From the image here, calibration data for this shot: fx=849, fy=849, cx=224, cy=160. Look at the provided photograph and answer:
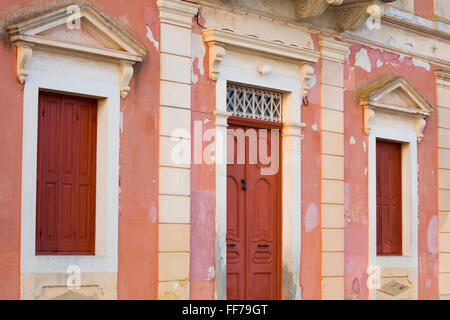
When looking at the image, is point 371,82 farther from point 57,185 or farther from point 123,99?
point 57,185

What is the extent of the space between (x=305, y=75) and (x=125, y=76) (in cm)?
294

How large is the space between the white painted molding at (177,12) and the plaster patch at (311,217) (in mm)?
3022

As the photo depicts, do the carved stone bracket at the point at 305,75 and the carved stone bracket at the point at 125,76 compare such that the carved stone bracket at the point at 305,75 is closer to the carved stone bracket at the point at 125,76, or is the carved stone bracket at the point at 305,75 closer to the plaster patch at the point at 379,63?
the plaster patch at the point at 379,63

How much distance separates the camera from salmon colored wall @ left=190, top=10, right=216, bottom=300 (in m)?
9.67

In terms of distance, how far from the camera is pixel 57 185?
848 cm

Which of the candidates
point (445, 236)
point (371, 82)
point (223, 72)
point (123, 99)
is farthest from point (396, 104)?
point (123, 99)

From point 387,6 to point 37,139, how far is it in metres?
6.26

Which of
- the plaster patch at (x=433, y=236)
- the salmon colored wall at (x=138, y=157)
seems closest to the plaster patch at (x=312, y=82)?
the salmon colored wall at (x=138, y=157)

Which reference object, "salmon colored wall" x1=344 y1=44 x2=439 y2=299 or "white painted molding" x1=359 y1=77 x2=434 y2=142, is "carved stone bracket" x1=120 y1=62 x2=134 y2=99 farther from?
"white painted molding" x1=359 y1=77 x2=434 y2=142

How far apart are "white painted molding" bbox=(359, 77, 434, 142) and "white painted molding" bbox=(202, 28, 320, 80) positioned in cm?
160

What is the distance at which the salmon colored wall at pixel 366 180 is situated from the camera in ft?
38.8

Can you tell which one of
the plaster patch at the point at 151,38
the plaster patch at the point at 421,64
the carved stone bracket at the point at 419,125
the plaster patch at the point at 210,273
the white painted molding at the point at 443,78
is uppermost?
the plaster patch at the point at 421,64

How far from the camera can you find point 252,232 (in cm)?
1053

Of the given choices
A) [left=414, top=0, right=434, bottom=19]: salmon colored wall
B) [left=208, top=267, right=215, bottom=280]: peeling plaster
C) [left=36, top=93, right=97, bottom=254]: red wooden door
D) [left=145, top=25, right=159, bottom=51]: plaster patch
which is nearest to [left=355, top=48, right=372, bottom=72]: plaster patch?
[left=414, top=0, right=434, bottom=19]: salmon colored wall
